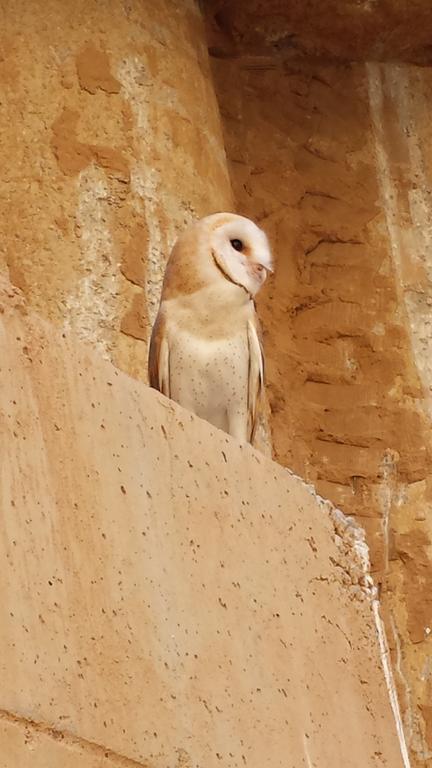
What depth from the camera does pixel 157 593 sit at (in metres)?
3.40

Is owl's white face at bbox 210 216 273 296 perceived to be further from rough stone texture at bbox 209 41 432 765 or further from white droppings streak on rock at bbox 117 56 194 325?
rough stone texture at bbox 209 41 432 765

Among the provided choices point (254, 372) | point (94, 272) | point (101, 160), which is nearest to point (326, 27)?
point (101, 160)

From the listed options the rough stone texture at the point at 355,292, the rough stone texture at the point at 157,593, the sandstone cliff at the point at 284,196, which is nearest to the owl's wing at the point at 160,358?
A: the rough stone texture at the point at 157,593

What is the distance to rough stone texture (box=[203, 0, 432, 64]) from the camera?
694cm

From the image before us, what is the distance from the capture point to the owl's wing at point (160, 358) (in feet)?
13.9

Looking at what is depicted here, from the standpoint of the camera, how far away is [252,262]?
4.18 m

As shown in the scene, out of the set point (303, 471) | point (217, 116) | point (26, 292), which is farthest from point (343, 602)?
point (217, 116)

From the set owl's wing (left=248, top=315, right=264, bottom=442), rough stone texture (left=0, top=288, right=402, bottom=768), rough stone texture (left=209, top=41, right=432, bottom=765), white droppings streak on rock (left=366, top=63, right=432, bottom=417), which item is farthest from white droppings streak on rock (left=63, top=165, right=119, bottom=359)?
rough stone texture (left=0, top=288, right=402, bottom=768)

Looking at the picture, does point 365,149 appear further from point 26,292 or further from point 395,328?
point 26,292

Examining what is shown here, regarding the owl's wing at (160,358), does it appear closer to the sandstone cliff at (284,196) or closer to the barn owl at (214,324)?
the barn owl at (214,324)

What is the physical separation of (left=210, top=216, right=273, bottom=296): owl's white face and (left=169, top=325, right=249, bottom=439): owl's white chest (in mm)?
127

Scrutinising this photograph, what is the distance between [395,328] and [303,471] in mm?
572

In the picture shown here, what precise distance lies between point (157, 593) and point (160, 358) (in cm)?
94

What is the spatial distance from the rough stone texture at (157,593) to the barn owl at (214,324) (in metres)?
0.46
